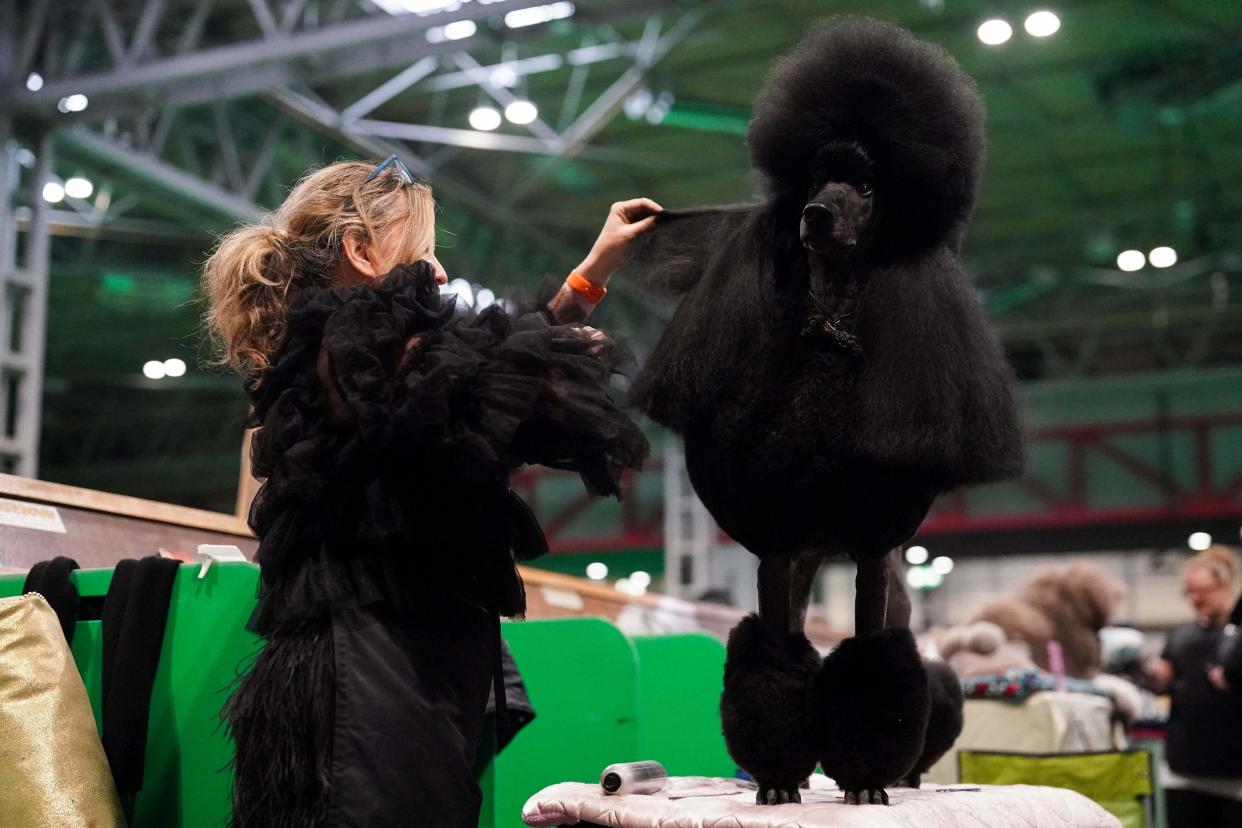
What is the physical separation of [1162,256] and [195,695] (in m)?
9.83

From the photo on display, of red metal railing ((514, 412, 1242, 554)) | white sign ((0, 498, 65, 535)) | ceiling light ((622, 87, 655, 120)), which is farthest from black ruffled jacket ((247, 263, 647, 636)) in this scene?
red metal railing ((514, 412, 1242, 554))

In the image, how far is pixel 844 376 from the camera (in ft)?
5.64

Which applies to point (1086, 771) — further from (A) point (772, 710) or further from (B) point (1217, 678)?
(A) point (772, 710)

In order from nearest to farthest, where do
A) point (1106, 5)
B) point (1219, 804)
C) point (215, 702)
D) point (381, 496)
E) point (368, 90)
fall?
point (381, 496) < point (215, 702) < point (1219, 804) < point (1106, 5) < point (368, 90)

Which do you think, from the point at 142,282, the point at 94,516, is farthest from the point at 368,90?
the point at 94,516

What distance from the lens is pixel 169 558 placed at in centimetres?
198

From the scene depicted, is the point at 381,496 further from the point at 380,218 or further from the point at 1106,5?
the point at 1106,5

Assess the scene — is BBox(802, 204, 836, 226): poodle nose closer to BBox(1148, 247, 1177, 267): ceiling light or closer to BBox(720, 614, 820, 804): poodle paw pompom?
BBox(720, 614, 820, 804): poodle paw pompom

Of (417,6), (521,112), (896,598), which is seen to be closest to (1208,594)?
(896,598)

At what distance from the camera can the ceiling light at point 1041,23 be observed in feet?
20.2

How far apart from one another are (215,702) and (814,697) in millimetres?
919

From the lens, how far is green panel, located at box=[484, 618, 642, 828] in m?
2.56

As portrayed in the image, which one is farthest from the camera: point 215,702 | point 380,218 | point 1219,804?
point 1219,804

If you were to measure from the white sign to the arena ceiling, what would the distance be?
3.80 meters
